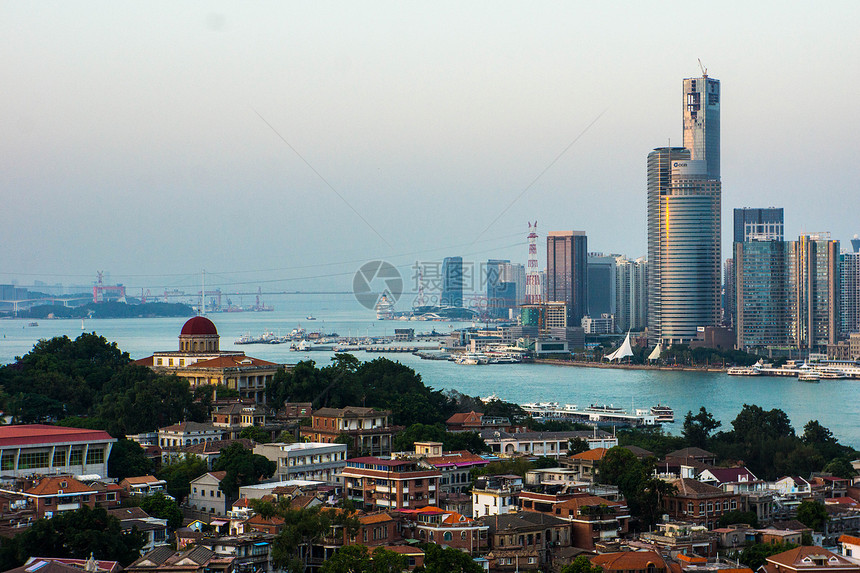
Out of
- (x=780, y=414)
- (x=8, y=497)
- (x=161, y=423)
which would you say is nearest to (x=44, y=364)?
(x=161, y=423)

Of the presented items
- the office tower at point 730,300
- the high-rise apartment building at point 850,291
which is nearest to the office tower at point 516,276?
the office tower at point 730,300

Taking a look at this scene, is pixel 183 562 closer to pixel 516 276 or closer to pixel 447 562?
pixel 447 562

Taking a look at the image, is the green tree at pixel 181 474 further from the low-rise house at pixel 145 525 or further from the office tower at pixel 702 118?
the office tower at pixel 702 118

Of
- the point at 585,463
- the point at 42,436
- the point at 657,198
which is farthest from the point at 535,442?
the point at 657,198

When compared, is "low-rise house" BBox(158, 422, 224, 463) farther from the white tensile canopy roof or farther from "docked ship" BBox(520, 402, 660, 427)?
the white tensile canopy roof

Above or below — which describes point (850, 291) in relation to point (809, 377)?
above

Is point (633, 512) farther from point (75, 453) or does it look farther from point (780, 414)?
point (780, 414)
